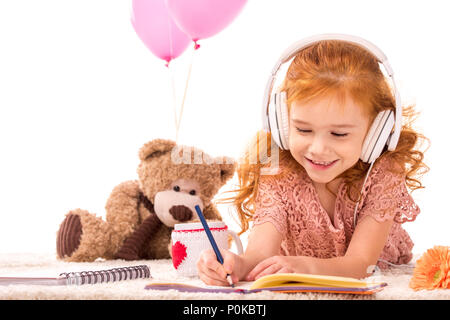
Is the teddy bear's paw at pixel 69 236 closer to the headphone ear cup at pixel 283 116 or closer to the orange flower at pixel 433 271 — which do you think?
the headphone ear cup at pixel 283 116

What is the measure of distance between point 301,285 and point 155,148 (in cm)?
85

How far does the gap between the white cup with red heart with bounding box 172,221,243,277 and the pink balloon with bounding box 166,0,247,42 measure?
0.73 meters

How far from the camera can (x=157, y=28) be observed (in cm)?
179

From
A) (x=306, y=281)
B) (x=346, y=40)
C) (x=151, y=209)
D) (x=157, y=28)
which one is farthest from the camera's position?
(x=157, y=28)

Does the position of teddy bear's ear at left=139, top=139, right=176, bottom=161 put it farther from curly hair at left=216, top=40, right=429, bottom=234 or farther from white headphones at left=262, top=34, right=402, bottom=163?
white headphones at left=262, top=34, right=402, bottom=163

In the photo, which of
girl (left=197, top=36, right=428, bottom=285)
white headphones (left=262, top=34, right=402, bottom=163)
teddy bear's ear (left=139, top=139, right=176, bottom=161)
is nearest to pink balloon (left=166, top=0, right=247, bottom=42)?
teddy bear's ear (left=139, top=139, right=176, bottom=161)

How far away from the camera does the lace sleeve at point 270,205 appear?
1.22 m

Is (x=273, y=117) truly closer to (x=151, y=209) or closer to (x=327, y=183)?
(x=327, y=183)

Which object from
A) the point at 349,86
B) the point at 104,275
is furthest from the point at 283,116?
the point at 104,275

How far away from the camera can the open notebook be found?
31.7 inches

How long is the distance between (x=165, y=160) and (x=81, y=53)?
34.2 inches

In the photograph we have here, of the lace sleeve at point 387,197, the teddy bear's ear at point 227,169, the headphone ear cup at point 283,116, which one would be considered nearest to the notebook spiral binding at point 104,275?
the headphone ear cup at point 283,116

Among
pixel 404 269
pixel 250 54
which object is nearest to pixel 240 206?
pixel 404 269

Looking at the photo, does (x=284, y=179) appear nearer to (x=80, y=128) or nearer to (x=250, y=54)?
(x=250, y=54)
